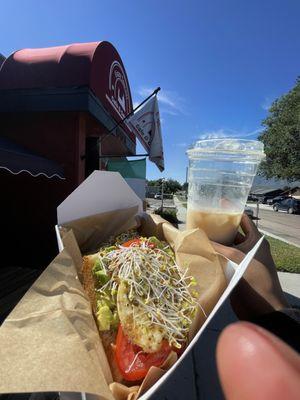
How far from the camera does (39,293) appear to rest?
3.78ft

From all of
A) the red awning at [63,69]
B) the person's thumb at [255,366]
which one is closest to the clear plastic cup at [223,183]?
the person's thumb at [255,366]

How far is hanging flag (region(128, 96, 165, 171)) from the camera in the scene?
6.32 m

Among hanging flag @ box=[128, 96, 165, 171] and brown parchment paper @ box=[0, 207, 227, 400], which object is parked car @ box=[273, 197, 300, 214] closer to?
hanging flag @ box=[128, 96, 165, 171]

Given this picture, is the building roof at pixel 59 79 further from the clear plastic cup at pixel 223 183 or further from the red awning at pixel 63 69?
the clear plastic cup at pixel 223 183

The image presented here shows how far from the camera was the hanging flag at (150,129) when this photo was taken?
6.32 metres

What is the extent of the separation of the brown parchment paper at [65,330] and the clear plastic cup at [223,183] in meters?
0.24

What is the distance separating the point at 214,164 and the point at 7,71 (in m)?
5.80

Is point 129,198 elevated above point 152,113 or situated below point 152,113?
below

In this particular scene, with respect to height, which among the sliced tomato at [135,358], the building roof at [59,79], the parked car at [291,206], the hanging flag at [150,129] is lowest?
the parked car at [291,206]

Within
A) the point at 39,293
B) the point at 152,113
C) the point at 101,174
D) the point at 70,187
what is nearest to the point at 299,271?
the point at 152,113

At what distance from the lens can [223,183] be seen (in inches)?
71.4

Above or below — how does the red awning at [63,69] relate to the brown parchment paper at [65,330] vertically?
above

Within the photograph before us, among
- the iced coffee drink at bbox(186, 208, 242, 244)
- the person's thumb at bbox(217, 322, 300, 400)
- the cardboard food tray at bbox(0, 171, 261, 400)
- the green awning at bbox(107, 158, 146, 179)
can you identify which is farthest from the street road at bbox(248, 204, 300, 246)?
the person's thumb at bbox(217, 322, 300, 400)

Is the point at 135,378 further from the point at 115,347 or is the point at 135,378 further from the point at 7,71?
the point at 7,71
